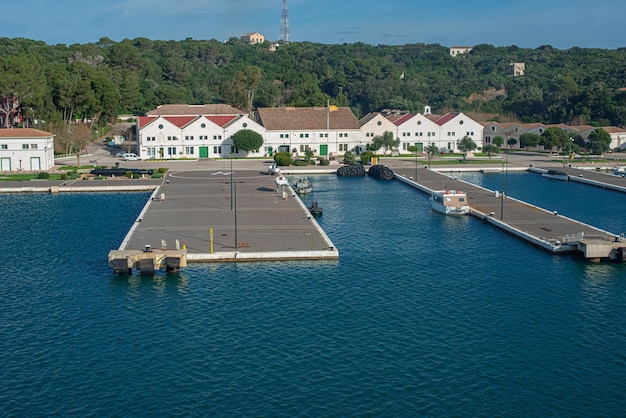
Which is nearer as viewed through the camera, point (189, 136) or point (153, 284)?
point (153, 284)

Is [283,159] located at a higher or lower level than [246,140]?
lower

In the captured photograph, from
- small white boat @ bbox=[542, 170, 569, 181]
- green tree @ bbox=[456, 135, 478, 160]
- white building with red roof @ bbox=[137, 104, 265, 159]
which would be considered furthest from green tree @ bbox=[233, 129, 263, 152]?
small white boat @ bbox=[542, 170, 569, 181]

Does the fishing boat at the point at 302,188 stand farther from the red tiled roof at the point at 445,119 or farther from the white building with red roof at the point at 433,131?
the red tiled roof at the point at 445,119

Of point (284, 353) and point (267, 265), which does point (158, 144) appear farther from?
point (284, 353)

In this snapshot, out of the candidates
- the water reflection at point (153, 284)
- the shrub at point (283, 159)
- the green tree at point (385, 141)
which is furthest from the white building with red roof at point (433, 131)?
the water reflection at point (153, 284)

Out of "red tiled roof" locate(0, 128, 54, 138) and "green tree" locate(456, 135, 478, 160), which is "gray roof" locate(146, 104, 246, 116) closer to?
"red tiled roof" locate(0, 128, 54, 138)

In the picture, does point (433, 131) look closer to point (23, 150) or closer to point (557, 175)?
point (557, 175)

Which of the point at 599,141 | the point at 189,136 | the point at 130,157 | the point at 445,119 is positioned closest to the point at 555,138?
the point at 599,141
